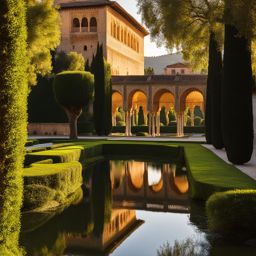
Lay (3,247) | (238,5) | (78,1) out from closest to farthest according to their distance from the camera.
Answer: (3,247), (238,5), (78,1)

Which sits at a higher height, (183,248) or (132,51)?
(132,51)

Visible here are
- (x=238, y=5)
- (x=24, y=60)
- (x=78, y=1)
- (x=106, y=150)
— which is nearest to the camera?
(x=24, y=60)

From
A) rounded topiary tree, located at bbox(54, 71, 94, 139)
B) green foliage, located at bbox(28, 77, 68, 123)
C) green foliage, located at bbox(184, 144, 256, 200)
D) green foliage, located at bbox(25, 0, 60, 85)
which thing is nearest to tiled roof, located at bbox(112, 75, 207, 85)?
green foliage, located at bbox(28, 77, 68, 123)

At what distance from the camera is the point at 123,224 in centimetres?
833

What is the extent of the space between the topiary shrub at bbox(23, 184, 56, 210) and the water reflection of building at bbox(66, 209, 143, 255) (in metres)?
1.94

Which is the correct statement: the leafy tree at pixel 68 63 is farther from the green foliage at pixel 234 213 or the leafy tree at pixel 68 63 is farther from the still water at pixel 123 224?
the green foliage at pixel 234 213

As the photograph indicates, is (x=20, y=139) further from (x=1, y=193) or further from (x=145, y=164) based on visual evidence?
(x=145, y=164)

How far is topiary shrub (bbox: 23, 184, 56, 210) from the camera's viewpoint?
956cm

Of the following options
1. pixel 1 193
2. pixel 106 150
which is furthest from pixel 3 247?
pixel 106 150

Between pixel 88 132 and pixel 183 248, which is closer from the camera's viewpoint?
pixel 183 248

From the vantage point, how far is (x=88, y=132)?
118 ft

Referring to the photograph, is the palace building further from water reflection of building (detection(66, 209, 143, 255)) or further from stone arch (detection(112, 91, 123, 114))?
water reflection of building (detection(66, 209, 143, 255))

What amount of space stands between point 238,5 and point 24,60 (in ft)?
31.2

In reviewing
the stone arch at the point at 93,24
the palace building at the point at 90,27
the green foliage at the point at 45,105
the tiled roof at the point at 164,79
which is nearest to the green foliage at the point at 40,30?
the green foliage at the point at 45,105
